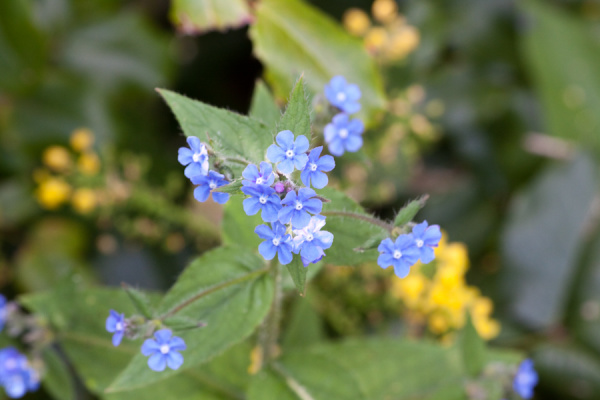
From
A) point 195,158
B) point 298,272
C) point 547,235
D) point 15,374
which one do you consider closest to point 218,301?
point 298,272

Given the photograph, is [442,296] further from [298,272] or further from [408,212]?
[298,272]

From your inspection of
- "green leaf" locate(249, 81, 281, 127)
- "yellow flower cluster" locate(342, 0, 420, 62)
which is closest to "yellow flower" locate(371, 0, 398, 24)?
"yellow flower cluster" locate(342, 0, 420, 62)

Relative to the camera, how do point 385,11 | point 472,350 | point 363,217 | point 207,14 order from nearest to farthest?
point 363,217, point 472,350, point 207,14, point 385,11

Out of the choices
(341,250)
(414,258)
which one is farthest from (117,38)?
(414,258)

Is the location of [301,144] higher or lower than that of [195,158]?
higher

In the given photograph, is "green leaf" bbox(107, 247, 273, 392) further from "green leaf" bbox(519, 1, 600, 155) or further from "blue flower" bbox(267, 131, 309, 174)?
"green leaf" bbox(519, 1, 600, 155)

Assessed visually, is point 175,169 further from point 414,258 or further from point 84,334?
point 414,258

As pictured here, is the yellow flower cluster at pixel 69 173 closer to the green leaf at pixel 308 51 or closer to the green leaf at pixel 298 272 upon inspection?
the green leaf at pixel 308 51
